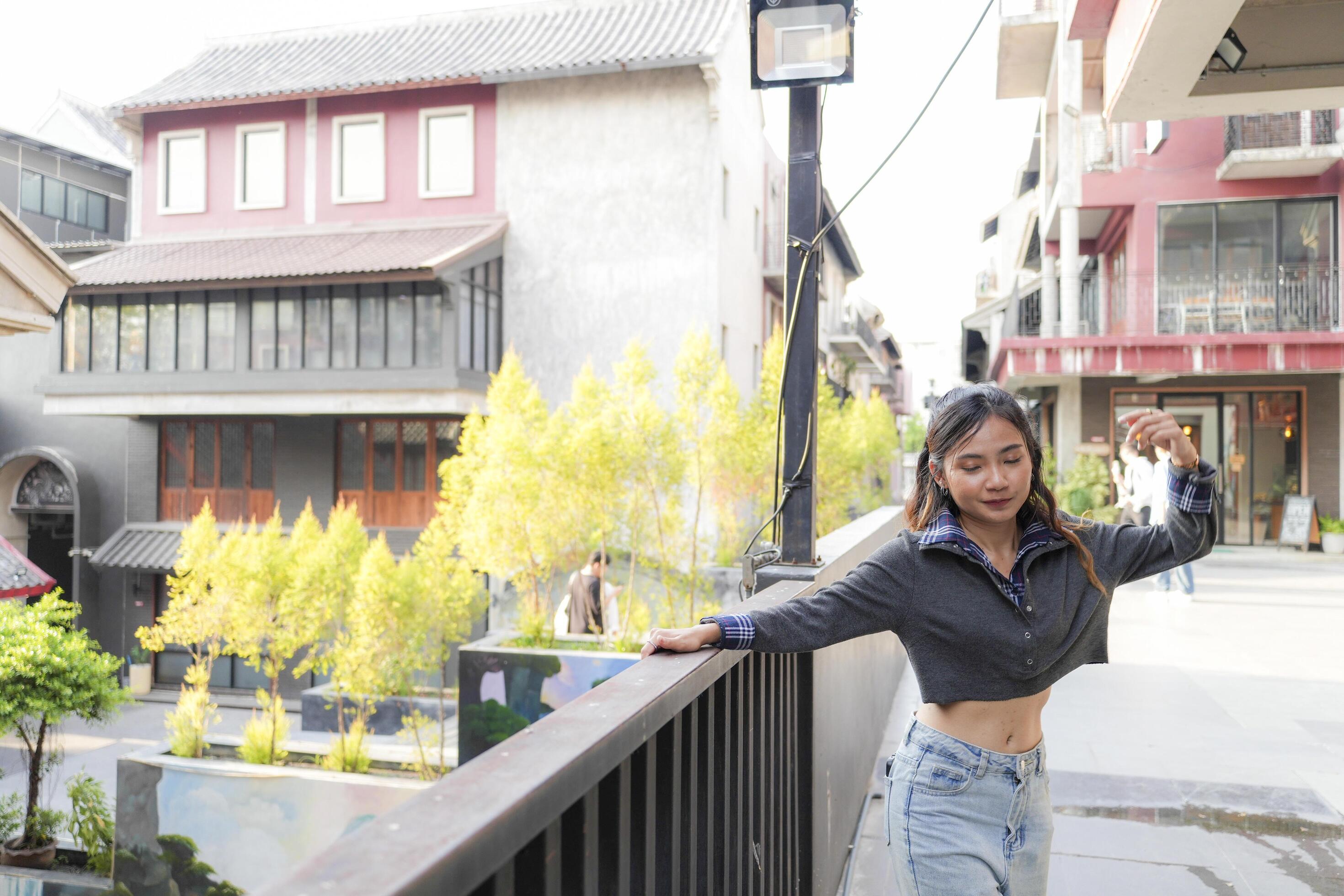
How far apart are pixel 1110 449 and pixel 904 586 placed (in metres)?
19.3

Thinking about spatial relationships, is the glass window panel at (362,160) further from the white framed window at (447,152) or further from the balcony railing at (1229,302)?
the balcony railing at (1229,302)

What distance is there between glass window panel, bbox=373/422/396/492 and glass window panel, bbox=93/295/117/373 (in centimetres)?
526

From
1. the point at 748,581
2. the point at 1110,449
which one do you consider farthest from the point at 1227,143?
the point at 748,581

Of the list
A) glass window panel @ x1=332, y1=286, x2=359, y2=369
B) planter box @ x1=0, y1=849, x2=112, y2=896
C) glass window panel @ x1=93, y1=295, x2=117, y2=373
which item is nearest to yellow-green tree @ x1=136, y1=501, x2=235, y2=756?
planter box @ x1=0, y1=849, x2=112, y2=896

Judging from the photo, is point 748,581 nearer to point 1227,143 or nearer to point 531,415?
point 531,415

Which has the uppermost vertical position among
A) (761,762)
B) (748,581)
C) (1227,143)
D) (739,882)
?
(1227,143)

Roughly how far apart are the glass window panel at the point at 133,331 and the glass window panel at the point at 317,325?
3.49m

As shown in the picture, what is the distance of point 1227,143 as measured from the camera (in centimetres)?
1819

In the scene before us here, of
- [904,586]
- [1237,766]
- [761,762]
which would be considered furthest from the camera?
[1237,766]

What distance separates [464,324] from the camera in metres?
19.5

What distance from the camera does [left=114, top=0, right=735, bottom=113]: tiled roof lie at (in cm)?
2016

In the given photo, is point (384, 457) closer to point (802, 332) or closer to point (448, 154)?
point (448, 154)

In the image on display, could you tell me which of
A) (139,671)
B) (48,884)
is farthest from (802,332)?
(139,671)

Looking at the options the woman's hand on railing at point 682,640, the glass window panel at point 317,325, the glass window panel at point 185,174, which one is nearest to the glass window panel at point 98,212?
the glass window panel at point 185,174
